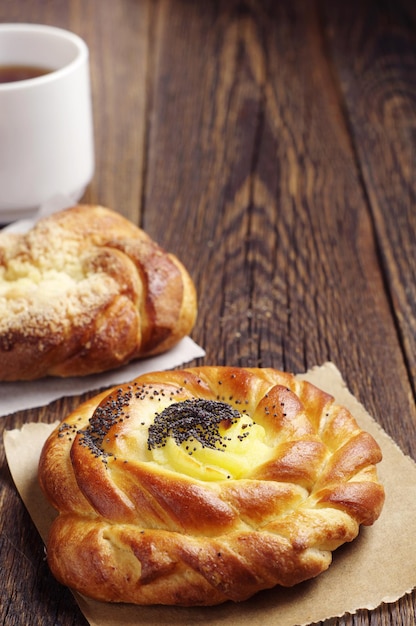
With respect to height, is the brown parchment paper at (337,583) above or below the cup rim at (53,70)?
below

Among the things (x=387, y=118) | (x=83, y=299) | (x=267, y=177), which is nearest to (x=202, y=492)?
(x=83, y=299)

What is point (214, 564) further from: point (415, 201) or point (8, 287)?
point (415, 201)

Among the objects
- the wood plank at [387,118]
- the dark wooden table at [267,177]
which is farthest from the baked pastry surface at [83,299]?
the wood plank at [387,118]

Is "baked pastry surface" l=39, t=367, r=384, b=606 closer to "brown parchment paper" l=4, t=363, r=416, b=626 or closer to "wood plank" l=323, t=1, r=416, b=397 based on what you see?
"brown parchment paper" l=4, t=363, r=416, b=626

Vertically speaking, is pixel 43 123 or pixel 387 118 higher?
pixel 43 123

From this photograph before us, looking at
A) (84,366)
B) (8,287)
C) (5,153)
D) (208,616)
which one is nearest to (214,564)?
(208,616)

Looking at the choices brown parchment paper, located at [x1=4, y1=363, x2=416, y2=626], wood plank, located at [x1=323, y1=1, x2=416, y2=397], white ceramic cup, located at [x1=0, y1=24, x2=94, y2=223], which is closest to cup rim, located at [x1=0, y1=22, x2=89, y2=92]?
white ceramic cup, located at [x1=0, y1=24, x2=94, y2=223]

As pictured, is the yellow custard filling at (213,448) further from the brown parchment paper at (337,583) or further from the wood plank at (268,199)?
the wood plank at (268,199)

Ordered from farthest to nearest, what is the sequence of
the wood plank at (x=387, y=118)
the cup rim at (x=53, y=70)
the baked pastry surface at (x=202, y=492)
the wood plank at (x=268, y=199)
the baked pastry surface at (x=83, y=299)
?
the wood plank at (x=387, y=118) → the cup rim at (x=53, y=70) → the wood plank at (x=268, y=199) → the baked pastry surface at (x=83, y=299) → the baked pastry surface at (x=202, y=492)

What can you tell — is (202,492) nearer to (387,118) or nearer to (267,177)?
(267,177)
